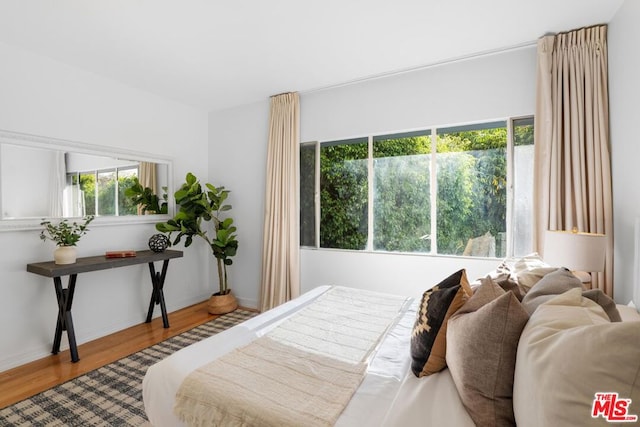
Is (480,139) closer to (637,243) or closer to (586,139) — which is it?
(586,139)

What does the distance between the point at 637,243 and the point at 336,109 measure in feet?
9.17

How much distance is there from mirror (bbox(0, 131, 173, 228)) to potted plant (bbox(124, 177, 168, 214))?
0.08 ft

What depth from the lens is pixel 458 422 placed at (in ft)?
3.11

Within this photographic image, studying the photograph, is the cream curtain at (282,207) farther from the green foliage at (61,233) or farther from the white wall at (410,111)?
the green foliage at (61,233)

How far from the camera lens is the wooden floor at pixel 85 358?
2.20m

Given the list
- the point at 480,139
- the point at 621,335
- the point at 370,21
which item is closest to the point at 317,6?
the point at 370,21

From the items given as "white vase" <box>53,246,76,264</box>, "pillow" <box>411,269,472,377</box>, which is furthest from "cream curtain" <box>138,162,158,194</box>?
"pillow" <box>411,269,472,377</box>

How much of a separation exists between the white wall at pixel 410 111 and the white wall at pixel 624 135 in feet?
1.82

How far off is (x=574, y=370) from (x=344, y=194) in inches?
117

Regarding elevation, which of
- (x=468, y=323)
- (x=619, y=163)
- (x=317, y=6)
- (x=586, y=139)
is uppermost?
(x=317, y=6)

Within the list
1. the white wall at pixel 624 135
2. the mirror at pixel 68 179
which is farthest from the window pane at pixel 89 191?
the white wall at pixel 624 135

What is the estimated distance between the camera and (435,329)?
1.25 meters

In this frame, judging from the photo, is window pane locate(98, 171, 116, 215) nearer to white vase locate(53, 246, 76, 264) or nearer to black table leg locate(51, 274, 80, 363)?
white vase locate(53, 246, 76, 264)

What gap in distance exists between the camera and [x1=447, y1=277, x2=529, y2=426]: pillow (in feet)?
2.99
